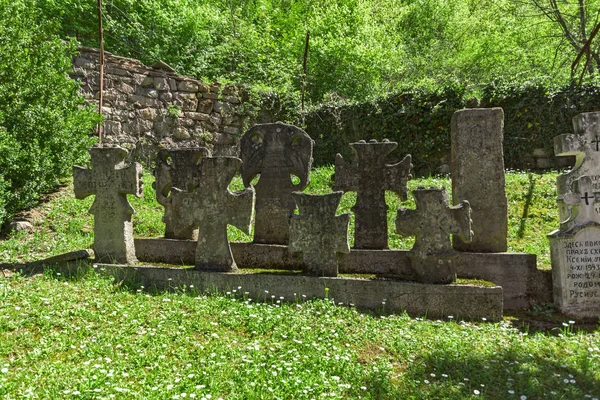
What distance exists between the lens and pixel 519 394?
3.01 metres

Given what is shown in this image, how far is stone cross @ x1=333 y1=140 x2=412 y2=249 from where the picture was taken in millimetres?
5305

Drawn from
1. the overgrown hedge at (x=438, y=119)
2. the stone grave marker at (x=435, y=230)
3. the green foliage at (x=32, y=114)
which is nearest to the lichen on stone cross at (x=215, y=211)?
the stone grave marker at (x=435, y=230)

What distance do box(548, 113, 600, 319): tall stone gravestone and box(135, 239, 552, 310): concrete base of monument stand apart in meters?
0.22

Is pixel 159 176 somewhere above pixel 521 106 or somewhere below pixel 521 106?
below

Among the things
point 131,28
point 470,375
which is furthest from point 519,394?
point 131,28

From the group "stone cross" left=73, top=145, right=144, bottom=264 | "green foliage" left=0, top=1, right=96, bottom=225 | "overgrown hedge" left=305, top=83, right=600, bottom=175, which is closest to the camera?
"stone cross" left=73, top=145, right=144, bottom=264

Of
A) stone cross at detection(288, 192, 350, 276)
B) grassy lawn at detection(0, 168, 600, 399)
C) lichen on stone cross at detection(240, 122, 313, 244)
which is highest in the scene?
lichen on stone cross at detection(240, 122, 313, 244)

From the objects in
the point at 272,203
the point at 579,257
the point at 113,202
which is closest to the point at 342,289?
the point at 272,203

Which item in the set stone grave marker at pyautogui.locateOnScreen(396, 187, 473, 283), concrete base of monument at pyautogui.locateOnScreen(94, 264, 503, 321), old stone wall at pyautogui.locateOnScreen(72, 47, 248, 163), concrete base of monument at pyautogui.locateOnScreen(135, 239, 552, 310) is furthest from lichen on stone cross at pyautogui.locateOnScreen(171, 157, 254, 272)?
old stone wall at pyautogui.locateOnScreen(72, 47, 248, 163)

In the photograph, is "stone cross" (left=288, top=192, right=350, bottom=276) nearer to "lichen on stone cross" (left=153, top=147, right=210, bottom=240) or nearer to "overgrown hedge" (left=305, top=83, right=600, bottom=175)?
"lichen on stone cross" (left=153, top=147, right=210, bottom=240)

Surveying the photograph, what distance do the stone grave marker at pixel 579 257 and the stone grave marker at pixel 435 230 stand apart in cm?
100

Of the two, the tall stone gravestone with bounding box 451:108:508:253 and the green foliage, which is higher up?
the green foliage

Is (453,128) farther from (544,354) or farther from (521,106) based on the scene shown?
(521,106)

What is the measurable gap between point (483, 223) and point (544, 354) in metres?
1.82
